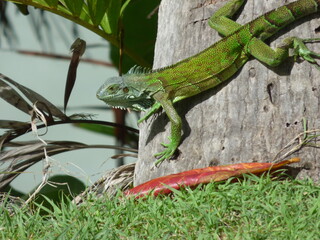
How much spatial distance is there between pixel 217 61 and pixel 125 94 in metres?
0.82

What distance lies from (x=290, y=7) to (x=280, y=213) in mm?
1858

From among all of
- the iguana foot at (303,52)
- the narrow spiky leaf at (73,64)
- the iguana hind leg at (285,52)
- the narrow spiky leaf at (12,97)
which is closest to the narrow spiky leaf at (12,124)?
the narrow spiky leaf at (12,97)

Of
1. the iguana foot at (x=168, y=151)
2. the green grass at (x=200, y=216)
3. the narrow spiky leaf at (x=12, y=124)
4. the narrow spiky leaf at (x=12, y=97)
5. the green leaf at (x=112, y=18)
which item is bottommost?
the green grass at (x=200, y=216)

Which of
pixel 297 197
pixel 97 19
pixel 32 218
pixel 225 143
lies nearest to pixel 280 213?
pixel 297 197

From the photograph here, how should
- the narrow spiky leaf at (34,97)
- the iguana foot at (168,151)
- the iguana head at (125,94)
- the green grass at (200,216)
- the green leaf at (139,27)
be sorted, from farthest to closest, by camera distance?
the green leaf at (139,27), the narrow spiky leaf at (34,97), the iguana head at (125,94), the iguana foot at (168,151), the green grass at (200,216)

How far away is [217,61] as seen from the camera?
5.78 m

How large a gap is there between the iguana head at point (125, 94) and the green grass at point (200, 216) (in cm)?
110

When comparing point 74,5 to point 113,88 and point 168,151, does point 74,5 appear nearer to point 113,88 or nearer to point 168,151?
point 113,88

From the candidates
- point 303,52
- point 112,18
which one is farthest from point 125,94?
point 303,52

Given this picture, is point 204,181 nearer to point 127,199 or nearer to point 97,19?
point 127,199

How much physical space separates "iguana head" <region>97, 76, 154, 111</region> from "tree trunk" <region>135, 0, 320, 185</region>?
17 centimetres

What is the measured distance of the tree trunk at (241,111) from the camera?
5.46m

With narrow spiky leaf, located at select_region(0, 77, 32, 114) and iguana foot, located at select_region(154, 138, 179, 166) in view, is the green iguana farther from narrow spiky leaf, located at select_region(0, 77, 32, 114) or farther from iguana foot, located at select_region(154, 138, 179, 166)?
narrow spiky leaf, located at select_region(0, 77, 32, 114)

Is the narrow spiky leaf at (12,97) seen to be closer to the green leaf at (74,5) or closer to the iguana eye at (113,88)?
the green leaf at (74,5)
